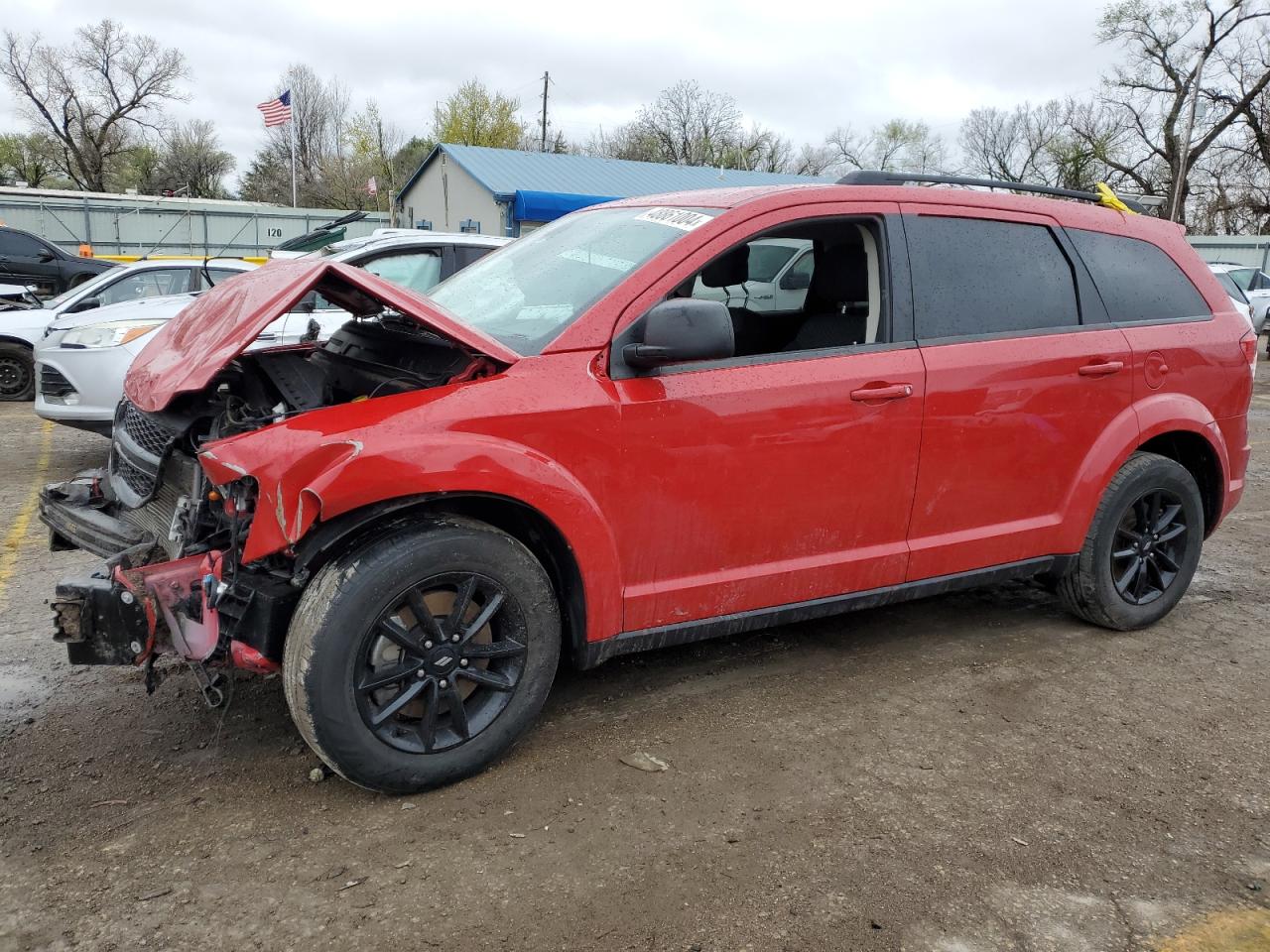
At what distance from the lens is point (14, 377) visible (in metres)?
10.5

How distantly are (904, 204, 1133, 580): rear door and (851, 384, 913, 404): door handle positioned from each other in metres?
0.11

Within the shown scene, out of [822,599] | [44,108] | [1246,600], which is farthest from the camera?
[44,108]

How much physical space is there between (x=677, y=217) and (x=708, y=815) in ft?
6.56

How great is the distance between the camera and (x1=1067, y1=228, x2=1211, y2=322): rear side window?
4.14 m

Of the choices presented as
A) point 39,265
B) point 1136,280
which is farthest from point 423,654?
point 39,265

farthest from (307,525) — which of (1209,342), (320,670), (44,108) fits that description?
(44,108)

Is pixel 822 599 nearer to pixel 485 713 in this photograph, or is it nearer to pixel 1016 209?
→ pixel 485 713

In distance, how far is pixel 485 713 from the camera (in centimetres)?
304

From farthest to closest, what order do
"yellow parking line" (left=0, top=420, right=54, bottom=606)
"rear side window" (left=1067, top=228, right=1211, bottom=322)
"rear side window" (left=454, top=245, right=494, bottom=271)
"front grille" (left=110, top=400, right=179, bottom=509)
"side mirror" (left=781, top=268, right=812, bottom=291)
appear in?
1. "rear side window" (left=454, top=245, right=494, bottom=271)
2. "yellow parking line" (left=0, top=420, right=54, bottom=606)
3. "side mirror" (left=781, top=268, right=812, bottom=291)
4. "rear side window" (left=1067, top=228, right=1211, bottom=322)
5. "front grille" (left=110, top=400, right=179, bottom=509)

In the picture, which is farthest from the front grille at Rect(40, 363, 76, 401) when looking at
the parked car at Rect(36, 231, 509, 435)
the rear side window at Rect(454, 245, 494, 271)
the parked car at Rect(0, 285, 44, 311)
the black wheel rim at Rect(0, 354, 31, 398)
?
the parked car at Rect(0, 285, 44, 311)

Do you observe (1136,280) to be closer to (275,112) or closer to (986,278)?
(986,278)

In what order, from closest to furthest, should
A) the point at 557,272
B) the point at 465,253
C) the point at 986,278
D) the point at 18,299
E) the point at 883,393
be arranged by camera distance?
the point at 883,393
the point at 557,272
the point at 986,278
the point at 465,253
the point at 18,299

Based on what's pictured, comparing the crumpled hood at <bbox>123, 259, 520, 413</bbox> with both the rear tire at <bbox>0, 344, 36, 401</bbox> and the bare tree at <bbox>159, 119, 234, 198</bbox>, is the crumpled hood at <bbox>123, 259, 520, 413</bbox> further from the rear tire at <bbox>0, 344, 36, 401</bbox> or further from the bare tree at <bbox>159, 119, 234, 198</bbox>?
the bare tree at <bbox>159, 119, 234, 198</bbox>

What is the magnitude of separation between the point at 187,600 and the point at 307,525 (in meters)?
0.48
